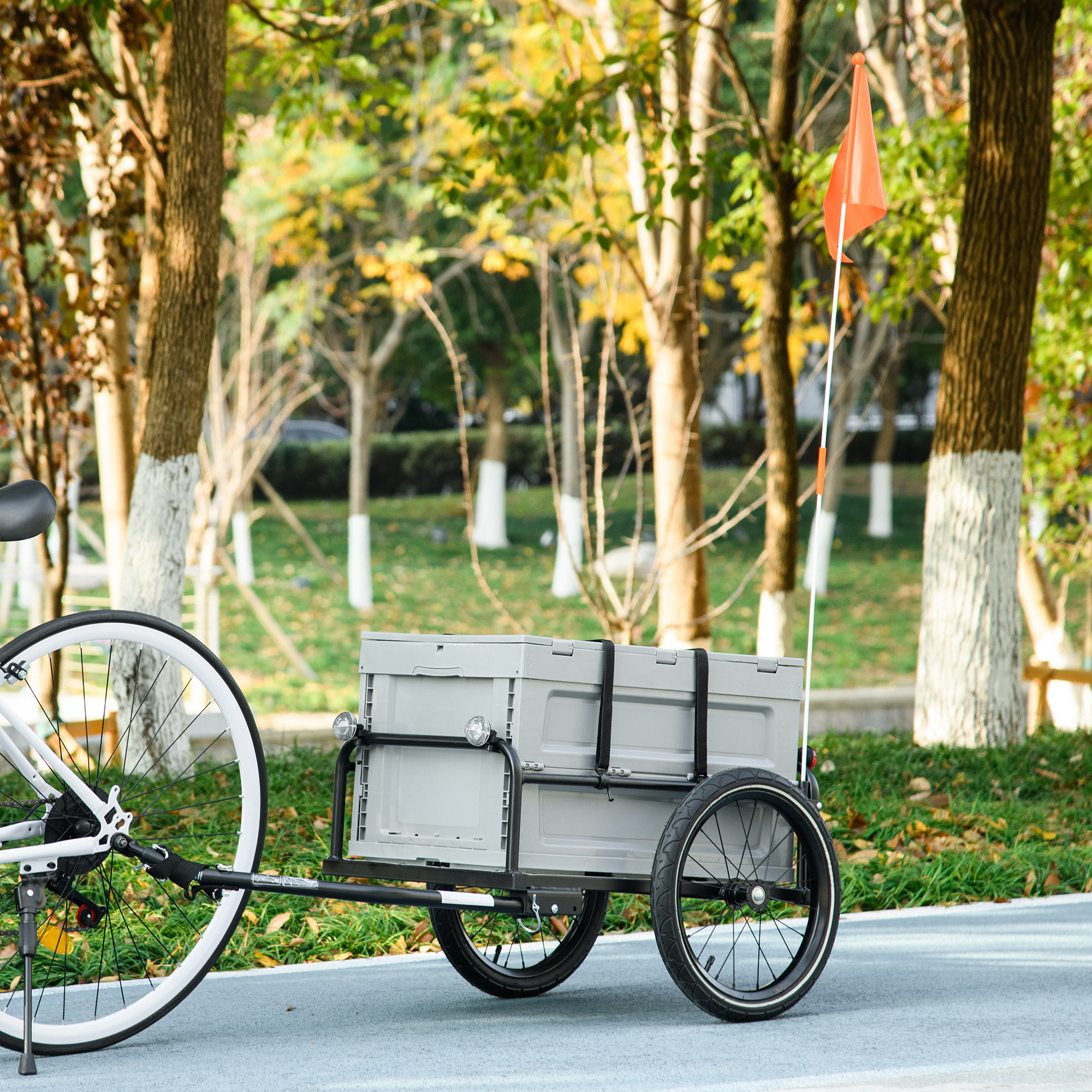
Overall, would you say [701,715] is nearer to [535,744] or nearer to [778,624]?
[535,744]

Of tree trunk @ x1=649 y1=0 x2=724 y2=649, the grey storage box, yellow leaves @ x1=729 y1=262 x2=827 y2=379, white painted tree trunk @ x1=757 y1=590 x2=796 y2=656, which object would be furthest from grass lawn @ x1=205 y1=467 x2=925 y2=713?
the grey storage box

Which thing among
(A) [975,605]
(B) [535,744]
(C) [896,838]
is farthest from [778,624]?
(B) [535,744]

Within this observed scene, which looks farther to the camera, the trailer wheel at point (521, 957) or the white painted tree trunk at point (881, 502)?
the white painted tree trunk at point (881, 502)

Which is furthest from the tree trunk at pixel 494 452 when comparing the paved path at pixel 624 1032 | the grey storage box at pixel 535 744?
the grey storage box at pixel 535 744

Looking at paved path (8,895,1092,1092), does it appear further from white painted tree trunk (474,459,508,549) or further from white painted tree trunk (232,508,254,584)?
white painted tree trunk (474,459,508,549)

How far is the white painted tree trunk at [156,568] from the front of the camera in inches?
249

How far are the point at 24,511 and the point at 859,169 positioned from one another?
307 centimetres

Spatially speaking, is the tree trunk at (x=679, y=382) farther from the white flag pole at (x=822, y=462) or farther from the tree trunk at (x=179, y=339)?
the white flag pole at (x=822, y=462)

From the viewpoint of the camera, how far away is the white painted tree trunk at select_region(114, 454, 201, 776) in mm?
6312

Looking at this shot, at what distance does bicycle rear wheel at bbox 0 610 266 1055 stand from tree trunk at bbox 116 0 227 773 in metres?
0.31

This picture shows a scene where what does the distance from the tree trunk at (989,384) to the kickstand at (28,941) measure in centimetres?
531

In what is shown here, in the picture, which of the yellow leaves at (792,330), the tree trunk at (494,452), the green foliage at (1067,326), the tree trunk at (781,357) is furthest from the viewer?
the tree trunk at (494,452)

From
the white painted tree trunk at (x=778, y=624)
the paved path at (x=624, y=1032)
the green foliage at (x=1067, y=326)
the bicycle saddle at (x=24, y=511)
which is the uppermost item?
the green foliage at (x=1067, y=326)

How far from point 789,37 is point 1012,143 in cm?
163
